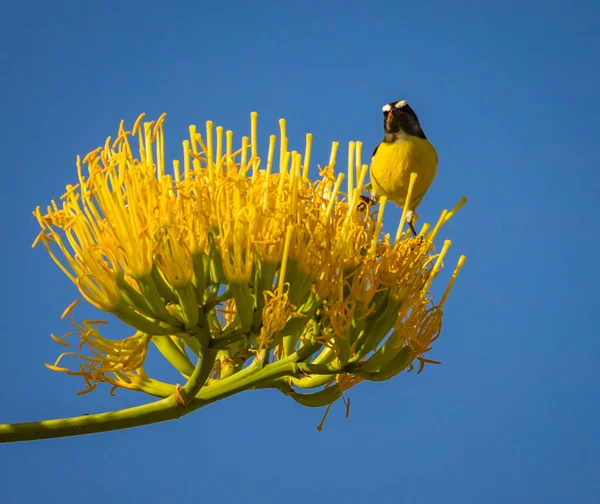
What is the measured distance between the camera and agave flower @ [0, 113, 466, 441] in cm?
341

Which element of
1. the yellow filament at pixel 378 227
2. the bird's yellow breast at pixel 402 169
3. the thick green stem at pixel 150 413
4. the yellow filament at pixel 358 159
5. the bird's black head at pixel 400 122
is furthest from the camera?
the bird's black head at pixel 400 122

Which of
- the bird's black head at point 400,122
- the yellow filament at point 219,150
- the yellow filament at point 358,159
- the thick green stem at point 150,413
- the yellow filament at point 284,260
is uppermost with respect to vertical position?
the bird's black head at point 400,122

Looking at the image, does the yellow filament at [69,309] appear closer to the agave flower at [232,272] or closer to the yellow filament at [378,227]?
the agave flower at [232,272]

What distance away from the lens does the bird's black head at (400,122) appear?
4.38 metres

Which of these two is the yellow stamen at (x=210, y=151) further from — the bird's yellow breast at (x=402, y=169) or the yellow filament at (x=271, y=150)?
the bird's yellow breast at (x=402, y=169)

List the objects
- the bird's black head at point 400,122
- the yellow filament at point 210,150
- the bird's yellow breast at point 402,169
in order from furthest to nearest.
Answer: the bird's black head at point 400,122
the bird's yellow breast at point 402,169
the yellow filament at point 210,150

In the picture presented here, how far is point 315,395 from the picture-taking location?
411cm

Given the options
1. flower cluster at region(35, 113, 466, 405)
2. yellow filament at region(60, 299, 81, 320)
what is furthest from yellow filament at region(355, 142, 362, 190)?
yellow filament at region(60, 299, 81, 320)

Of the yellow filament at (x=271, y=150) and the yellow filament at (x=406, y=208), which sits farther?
the yellow filament at (x=406, y=208)

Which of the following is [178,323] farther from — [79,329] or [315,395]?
[315,395]

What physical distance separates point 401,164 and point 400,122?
280 mm

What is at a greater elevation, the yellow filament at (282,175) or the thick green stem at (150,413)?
the yellow filament at (282,175)

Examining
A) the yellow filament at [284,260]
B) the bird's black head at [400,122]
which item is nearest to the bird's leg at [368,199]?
the bird's black head at [400,122]

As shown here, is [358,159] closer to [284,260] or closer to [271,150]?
[271,150]
